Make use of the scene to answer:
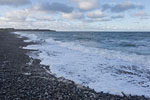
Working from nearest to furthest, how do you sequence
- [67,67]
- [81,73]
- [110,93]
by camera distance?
[110,93] < [81,73] < [67,67]

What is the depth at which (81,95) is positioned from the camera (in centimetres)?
534

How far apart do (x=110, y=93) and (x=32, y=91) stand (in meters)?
3.15

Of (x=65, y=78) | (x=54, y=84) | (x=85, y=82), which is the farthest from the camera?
(x=65, y=78)

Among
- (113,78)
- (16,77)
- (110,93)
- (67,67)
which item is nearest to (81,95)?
(110,93)

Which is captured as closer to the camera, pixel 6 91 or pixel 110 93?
pixel 6 91

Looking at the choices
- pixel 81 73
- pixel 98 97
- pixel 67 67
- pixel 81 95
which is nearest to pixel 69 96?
pixel 81 95

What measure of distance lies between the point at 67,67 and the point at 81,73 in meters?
1.57

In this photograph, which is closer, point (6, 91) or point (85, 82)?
point (6, 91)

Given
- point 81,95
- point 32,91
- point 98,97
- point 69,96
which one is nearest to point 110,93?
point 98,97

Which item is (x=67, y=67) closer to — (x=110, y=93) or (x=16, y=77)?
(x=16, y=77)

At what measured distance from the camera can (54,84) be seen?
20.9ft

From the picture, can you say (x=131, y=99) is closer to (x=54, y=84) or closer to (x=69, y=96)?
(x=69, y=96)

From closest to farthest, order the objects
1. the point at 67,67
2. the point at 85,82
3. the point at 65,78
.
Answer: the point at 85,82, the point at 65,78, the point at 67,67

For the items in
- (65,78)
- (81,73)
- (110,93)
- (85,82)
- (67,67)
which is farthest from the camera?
(67,67)
